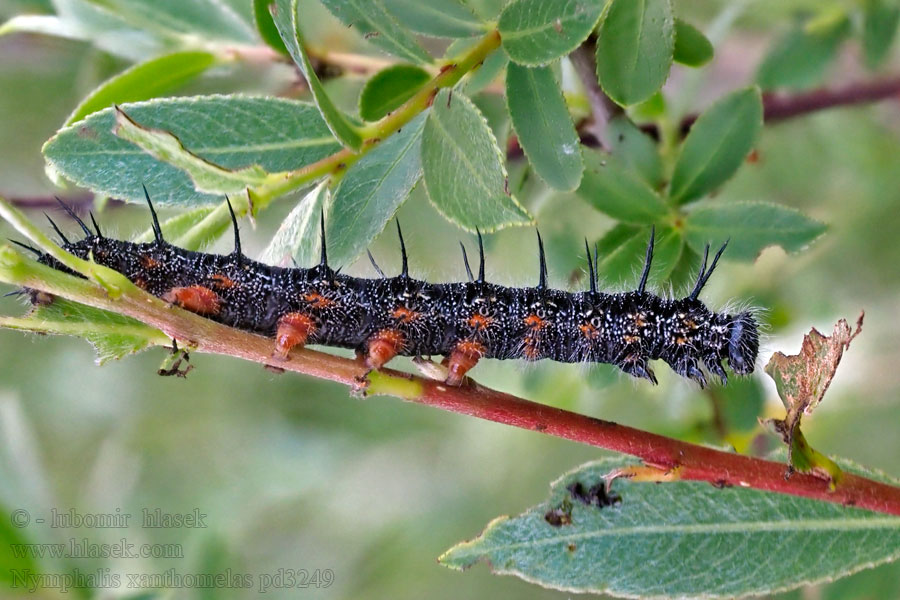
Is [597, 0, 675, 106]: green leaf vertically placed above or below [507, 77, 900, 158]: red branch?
below

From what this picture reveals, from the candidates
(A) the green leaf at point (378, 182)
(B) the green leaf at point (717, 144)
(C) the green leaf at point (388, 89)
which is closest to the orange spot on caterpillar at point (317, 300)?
(A) the green leaf at point (378, 182)

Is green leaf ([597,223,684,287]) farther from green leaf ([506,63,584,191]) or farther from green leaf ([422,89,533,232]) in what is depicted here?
green leaf ([422,89,533,232])

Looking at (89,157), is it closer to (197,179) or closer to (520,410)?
(197,179)

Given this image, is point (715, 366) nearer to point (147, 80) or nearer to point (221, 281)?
point (221, 281)

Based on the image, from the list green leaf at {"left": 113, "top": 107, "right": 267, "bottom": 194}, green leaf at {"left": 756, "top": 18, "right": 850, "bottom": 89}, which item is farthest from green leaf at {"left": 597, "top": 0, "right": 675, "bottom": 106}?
green leaf at {"left": 756, "top": 18, "right": 850, "bottom": 89}

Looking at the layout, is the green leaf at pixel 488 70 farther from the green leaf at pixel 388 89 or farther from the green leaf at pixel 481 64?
the green leaf at pixel 388 89
